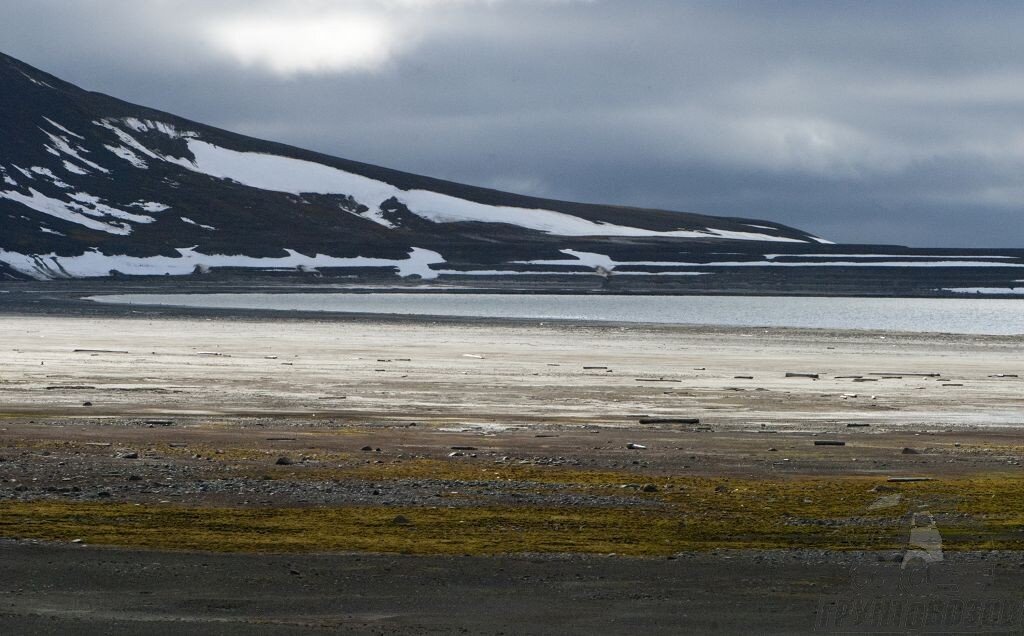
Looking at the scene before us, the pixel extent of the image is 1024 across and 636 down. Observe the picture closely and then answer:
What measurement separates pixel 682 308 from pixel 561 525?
88823 millimetres

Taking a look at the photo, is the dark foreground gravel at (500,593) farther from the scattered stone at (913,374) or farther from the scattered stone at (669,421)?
the scattered stone at (913,374)

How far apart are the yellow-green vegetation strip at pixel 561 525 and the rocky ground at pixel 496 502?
0.05 meters

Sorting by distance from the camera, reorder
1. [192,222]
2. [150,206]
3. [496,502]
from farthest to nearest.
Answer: [150,206]
[192,222]
[496,502]

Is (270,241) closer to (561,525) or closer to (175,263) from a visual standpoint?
(175,263)

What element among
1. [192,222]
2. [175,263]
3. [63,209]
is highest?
[63,209]

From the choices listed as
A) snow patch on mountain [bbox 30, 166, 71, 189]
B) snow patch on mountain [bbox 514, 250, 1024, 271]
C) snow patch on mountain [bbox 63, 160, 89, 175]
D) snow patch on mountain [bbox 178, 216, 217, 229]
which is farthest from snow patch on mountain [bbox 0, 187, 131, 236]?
snow patch on mountain [bbox 514, 250, 1024, 271]

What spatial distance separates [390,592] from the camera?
40.0ft

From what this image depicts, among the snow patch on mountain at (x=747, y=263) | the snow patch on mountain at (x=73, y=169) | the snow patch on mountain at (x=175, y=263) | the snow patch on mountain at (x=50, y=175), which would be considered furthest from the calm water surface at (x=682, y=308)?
the snow patch on mountain at (x=73, y=169)

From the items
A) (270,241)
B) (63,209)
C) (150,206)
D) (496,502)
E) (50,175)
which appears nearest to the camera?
(496,502)

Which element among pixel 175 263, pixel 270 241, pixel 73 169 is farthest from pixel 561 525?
pixel 73 169

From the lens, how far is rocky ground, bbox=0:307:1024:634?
11.7 meters

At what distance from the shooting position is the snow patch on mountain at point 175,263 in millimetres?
144625

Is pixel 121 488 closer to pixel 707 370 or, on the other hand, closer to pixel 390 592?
pixel 390 592

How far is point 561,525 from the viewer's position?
15312 millimetres
